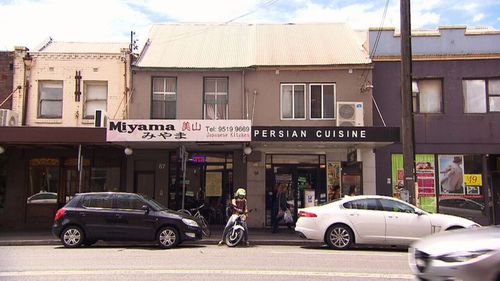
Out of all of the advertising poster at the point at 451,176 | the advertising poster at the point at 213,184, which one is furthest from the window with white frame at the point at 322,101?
the advertising poster at the point at 451,176

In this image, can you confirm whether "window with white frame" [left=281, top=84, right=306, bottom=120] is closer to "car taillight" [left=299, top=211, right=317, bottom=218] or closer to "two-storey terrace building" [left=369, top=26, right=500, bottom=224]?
"two-storey terrace building" [left=369, top=26, right=500, bottom=224]

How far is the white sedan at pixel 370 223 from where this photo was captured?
42.9 ft

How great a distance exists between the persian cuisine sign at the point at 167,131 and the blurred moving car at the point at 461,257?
10591 millimetres

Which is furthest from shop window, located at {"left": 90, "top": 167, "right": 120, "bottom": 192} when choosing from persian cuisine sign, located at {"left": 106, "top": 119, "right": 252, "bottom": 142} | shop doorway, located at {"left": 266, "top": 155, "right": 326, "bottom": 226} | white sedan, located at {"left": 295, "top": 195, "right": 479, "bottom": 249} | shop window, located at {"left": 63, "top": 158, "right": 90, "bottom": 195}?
white sedan, located at {"left": 295, "top": 195, "right": 479, "bottom": 249}

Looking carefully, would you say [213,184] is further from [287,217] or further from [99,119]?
[99,119]

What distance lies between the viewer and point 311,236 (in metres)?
13.5

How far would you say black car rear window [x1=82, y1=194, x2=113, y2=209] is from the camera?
14.1 meters

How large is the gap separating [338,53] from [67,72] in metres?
10.7

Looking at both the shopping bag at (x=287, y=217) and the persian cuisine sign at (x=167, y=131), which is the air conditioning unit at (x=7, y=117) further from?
the shopping bag at (x=287, y=217)

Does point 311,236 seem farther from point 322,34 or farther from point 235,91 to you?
point 322,34

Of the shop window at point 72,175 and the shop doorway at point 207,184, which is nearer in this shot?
the shop doorway at point 207,184

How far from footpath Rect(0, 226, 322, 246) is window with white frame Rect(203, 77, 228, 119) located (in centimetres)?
462

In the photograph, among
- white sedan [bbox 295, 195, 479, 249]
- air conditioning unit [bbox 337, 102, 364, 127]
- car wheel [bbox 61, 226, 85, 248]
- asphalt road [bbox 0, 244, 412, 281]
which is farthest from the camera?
air conditioning unit [bbox 337, 102, 364, 127]

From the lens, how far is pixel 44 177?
2000cm
